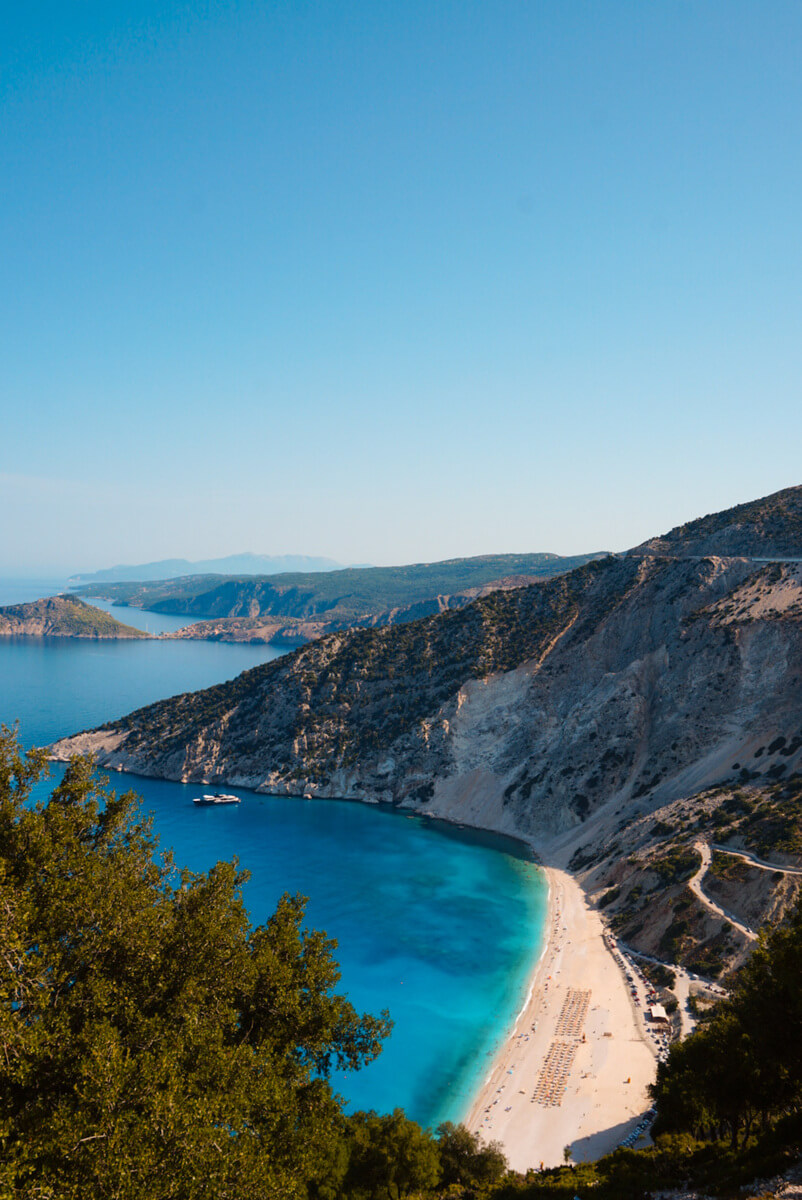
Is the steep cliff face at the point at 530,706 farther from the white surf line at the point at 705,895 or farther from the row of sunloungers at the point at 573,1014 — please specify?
the row of sunloungers at the point at 573,1014

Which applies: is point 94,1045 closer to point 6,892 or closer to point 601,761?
point 6,892

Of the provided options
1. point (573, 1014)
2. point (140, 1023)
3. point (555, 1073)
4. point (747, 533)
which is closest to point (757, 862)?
point (573, 1014)

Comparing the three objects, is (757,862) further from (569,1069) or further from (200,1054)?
(200,1054)

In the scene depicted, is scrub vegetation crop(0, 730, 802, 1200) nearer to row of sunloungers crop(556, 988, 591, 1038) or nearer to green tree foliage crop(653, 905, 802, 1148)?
green tree foliage crop(653, 905, 802, 1148)

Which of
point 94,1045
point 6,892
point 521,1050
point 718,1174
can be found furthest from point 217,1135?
point 521,1050

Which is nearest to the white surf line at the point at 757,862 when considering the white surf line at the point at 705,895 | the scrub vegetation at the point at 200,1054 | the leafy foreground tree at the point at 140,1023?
the white surf line at the point at 705,895
